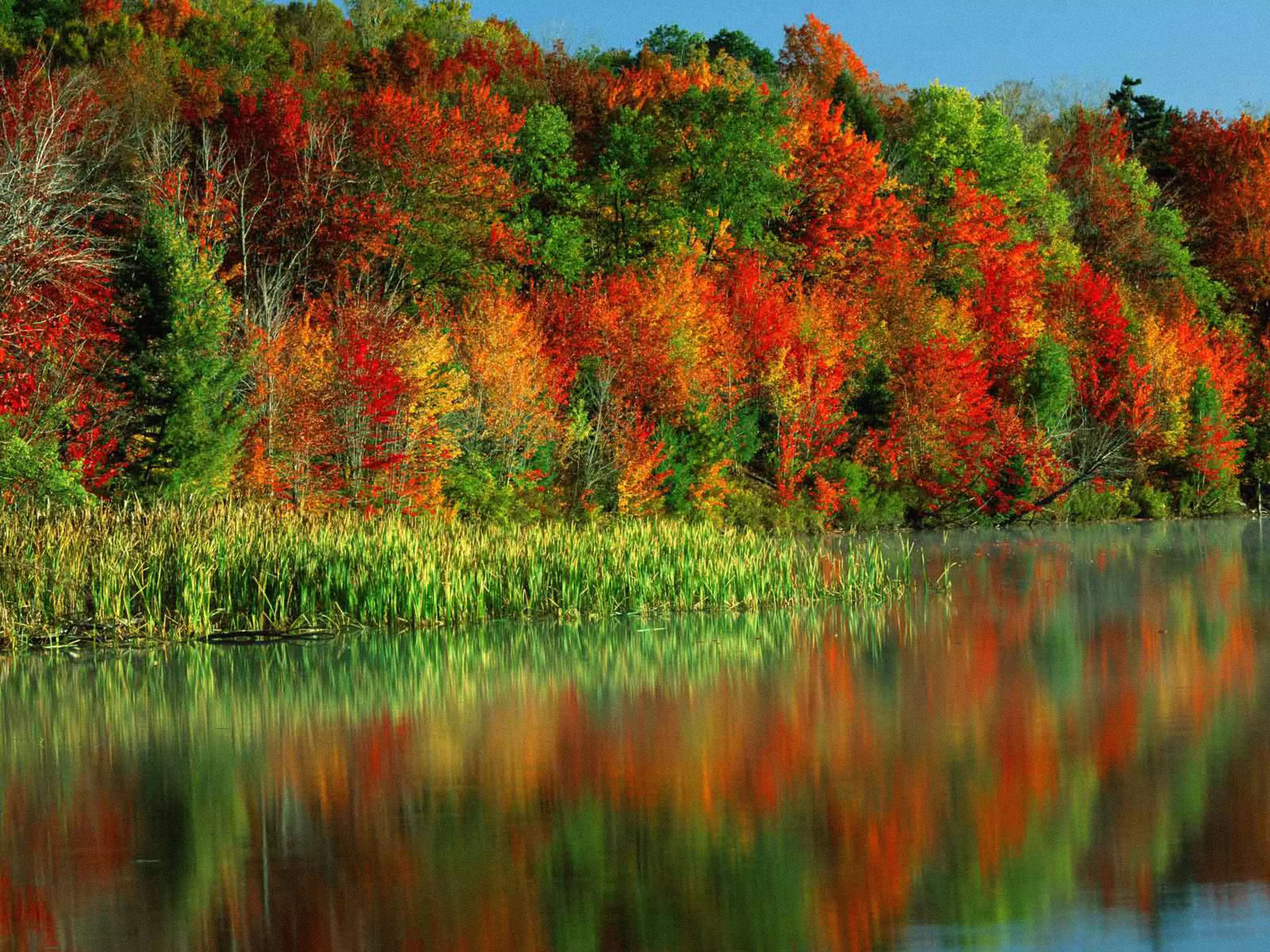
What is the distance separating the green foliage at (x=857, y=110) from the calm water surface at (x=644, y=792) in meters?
45.1

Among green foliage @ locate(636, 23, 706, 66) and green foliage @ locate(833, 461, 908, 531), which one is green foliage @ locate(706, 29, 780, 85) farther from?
green foliage @ locate(833, 461, 908, 531)

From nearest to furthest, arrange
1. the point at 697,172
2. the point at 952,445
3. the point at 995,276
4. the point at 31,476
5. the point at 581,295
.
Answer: the point at 31,476 < the point at 581,295 < the point at 952,445 < the point at 697,172 < the point at 995,276

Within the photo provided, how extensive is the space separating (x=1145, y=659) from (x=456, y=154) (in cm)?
3432

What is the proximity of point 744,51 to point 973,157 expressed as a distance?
73.5 feet

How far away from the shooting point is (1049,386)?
2069 inches

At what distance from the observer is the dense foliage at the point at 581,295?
31188 mm

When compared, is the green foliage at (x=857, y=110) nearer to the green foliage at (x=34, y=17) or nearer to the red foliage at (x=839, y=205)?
the red foliage at (x=839, y=205)

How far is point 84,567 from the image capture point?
66.6 feet

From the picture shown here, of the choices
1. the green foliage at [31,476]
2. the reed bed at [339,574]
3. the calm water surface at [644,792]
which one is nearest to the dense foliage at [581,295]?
the green foliage at [31,476]

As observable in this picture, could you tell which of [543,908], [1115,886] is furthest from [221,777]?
[1115,886]

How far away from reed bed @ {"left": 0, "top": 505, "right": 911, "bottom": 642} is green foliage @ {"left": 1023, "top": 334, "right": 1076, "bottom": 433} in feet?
92.1

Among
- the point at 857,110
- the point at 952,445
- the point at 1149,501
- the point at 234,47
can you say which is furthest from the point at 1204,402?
the point at 234,47

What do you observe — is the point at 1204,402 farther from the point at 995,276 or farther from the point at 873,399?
the point at 873,399

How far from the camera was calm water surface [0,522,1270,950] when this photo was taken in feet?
30.2
